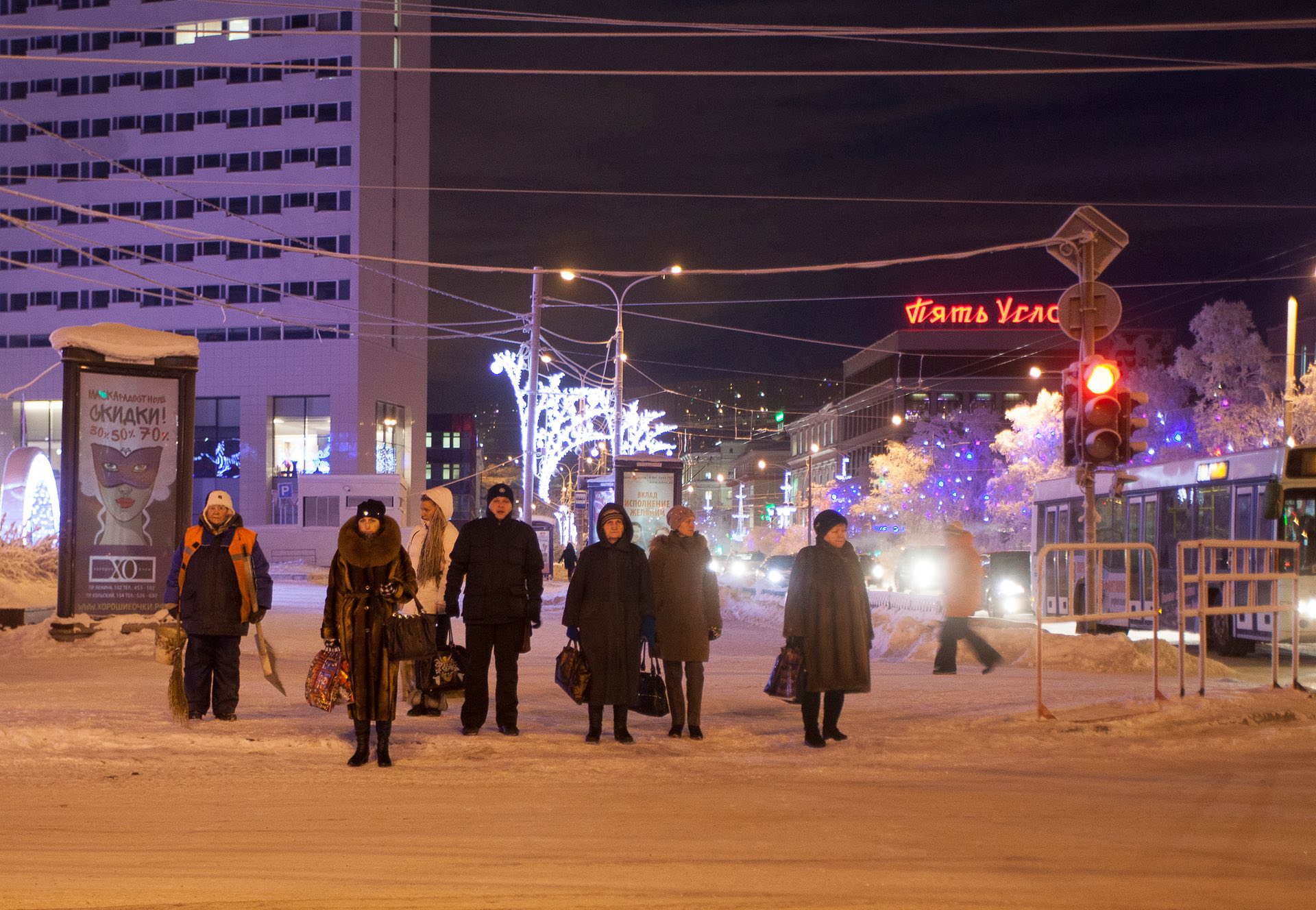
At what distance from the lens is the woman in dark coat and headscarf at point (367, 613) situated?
313 inches

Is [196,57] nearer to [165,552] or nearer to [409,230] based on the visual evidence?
[409,230]

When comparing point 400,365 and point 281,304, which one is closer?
point 281,304

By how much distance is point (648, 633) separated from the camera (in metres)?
9.72

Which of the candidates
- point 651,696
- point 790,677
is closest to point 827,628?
point 790,677

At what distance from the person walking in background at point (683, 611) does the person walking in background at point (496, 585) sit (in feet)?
3.14

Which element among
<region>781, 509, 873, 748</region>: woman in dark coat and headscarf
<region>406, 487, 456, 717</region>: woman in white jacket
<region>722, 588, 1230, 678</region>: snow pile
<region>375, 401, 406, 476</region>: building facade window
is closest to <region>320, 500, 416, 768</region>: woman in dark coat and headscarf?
<region>406, 487, 456, 717</region>: woman in white jacket

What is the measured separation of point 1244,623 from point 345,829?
15144mm

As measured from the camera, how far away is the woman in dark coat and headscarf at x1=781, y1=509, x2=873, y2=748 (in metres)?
9.11

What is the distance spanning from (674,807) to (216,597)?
4.39 m

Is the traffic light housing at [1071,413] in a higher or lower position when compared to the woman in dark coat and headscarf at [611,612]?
higher

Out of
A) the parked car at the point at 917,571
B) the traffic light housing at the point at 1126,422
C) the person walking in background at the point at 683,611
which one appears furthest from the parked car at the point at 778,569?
the person walking in background at the point at 683,611

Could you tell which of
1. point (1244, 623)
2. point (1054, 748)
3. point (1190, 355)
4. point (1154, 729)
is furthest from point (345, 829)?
point (1190, 355)

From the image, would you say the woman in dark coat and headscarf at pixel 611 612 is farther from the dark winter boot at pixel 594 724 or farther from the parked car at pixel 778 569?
the parked car at pixel 778 569

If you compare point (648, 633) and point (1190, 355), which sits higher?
point (1190, 355)
